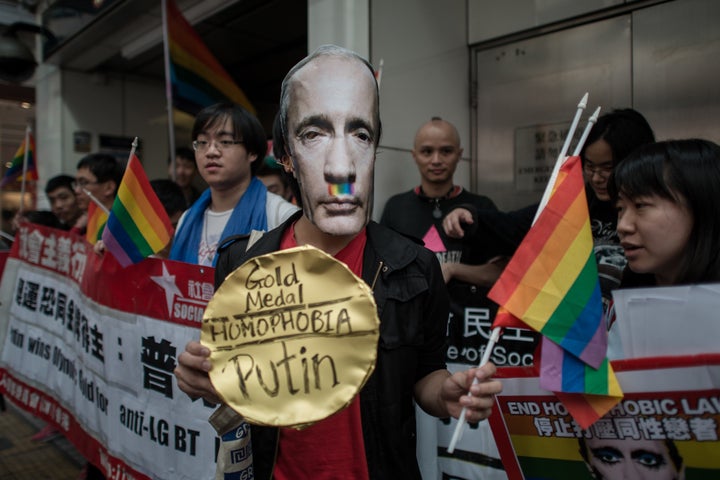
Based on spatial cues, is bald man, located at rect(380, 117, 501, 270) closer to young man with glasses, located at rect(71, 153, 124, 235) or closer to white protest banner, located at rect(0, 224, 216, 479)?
white protest banner, located at rect(0, 224, 216, 479)

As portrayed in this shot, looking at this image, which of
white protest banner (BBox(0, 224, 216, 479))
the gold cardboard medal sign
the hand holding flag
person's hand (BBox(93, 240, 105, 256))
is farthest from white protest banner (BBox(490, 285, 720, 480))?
person's hand (BBox(93, 240, 105, 256))

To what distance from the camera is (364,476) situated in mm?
1436

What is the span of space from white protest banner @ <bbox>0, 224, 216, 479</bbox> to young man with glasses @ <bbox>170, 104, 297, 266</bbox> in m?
0.21

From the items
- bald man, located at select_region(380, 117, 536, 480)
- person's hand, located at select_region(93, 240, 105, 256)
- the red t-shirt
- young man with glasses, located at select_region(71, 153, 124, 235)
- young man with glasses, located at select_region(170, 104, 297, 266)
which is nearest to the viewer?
the red t-shirt

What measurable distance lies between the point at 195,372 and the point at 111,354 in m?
1.70

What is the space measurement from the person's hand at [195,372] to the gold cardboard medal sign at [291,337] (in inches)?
1.3

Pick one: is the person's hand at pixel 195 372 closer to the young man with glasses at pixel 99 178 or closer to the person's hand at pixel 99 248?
the person's hand at pixel 99 248

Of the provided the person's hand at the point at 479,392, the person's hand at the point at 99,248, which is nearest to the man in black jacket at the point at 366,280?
the person's hand at the point at 479,392

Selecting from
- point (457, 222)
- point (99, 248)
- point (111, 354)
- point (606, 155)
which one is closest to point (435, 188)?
point (457, 222)

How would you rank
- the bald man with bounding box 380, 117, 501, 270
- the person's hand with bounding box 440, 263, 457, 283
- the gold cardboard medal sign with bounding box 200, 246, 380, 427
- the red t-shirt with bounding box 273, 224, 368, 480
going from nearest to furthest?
the gold cardboard medal sign with bounding box 200, 246, 380, 427
the red t-shirt with bounding box 273, 224, 368, 480
the person's hand with bounding box 440, 263, 457, 283
the bald man with bounding box 380, 117, 501, 270

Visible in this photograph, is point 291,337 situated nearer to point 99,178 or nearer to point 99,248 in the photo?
point 99,248

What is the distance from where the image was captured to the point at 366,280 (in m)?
1.50

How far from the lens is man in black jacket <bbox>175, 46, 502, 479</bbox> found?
1454mm

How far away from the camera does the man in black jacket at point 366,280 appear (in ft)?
4.77
